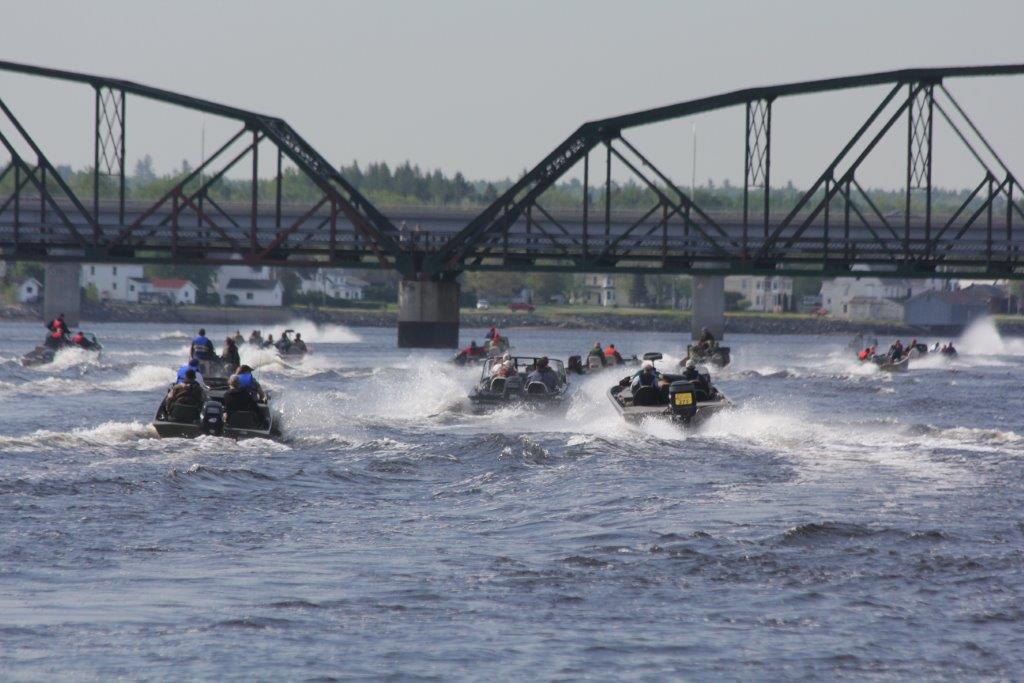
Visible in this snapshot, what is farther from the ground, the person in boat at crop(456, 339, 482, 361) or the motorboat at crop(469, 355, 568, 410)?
the motorboat at crop(469, 355, 568, 410)

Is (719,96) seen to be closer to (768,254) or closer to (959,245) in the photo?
(768,254)

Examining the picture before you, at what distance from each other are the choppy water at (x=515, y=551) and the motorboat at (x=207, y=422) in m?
0.49

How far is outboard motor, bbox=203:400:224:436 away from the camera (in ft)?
110

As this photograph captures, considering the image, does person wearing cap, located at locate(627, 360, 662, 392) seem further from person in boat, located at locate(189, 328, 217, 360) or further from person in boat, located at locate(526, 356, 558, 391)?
person in boat, located at locate(189, 328, 217, 360)

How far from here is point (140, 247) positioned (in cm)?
8550

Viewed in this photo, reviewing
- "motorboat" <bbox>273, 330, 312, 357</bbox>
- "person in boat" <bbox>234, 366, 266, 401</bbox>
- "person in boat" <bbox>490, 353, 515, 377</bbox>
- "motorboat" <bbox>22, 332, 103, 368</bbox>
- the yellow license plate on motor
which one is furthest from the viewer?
"motorboat" <bbox>273, 330, 312, 357</bbox>

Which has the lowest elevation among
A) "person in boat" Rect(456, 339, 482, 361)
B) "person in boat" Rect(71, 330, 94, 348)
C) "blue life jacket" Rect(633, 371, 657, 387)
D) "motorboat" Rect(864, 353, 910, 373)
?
"motorboat" Rect(864, 353, 910, 373)

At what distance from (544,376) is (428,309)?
138 ft

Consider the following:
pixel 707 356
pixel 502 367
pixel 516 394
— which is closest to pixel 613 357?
pixel 707 356

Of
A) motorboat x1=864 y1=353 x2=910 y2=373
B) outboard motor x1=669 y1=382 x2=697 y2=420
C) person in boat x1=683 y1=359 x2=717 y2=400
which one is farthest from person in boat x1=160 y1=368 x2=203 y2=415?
motorboat x1=864 y1=353 x2=910 y2=373

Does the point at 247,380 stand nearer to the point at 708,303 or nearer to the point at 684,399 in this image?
the point at 684,399

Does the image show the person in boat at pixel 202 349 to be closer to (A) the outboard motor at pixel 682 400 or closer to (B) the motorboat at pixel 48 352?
(B) the motorboat at pixel 48 352

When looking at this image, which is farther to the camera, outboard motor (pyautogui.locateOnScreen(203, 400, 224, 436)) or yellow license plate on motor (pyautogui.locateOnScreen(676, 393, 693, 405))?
yellow license plate on motor (pyautogui.locateOnScreen(676, 393, 693, 405))

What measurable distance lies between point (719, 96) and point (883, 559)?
56576mm
